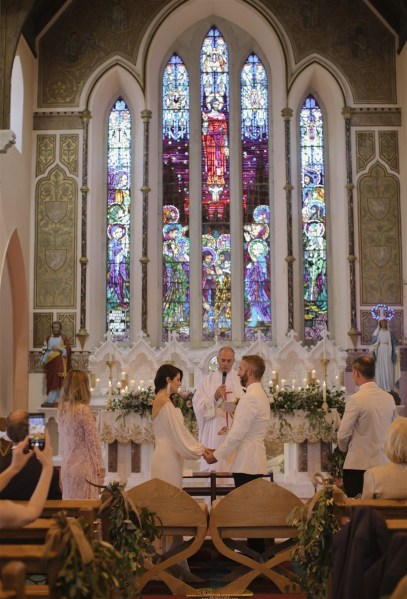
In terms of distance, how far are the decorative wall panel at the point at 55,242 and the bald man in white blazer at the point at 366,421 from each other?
9.54 metres

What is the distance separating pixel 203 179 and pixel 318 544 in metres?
11.9

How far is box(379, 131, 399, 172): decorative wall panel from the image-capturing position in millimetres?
15380

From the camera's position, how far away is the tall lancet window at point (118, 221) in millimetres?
15469

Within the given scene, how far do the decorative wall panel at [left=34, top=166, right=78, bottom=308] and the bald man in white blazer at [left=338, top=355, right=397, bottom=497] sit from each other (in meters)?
9.54

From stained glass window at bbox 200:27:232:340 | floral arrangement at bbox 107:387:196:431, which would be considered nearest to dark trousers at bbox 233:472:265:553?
floral arrangement at bbox 107:387:196:431

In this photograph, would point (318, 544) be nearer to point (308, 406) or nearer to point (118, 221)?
point (308, 406)

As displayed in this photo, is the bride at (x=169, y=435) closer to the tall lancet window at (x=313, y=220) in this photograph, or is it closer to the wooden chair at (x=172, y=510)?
the wooden chair at (x=172, y=510)

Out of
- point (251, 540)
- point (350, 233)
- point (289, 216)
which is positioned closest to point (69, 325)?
point (289, 216)

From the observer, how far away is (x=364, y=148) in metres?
15.5

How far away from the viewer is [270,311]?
1546cm

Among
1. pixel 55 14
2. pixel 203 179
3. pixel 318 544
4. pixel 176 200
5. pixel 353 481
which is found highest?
pixel 55 14

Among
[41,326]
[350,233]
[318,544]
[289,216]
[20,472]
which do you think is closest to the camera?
[318,544]

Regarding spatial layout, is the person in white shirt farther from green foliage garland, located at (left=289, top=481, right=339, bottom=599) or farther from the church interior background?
the church interior background

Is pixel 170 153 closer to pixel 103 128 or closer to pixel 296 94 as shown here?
pixel 103 128
